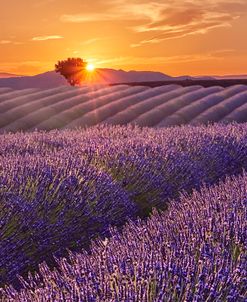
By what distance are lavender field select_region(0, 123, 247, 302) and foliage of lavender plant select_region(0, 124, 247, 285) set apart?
1 centimetres

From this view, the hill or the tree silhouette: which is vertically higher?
the tree silhouette

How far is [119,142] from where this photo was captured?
592 centimetres

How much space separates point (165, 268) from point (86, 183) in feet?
7.56

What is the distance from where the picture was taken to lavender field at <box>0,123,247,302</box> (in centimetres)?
214

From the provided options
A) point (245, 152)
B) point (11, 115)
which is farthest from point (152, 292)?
point (11, 115)

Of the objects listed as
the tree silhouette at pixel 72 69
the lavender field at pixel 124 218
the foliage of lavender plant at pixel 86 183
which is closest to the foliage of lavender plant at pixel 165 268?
the lavender field at pixel 124 218

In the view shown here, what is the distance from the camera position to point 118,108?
12211 mm

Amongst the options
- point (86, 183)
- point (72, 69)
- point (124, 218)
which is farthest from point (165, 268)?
point (72, 69)

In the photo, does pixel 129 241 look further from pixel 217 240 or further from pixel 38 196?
pixel 38 196

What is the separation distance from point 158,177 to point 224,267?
9.74 ft

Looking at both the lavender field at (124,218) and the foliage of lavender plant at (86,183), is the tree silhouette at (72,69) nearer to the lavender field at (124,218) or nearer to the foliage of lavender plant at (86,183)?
the lavender field at (124,218)

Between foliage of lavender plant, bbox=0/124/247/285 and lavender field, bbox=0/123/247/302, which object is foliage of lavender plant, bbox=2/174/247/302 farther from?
foliage of lavender plant, bbox=0/124/247/285

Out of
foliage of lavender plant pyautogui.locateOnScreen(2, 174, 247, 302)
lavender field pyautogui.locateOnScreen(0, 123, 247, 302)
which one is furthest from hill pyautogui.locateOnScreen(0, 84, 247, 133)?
foliage of lavender plant pyautogui.locateOnScreen(2, 174, 247, 302)

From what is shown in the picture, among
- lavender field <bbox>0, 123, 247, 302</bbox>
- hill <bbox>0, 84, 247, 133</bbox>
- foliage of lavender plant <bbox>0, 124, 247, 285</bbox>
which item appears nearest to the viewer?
lavender field <bbox>0, 123, 247, 302</bbox>
